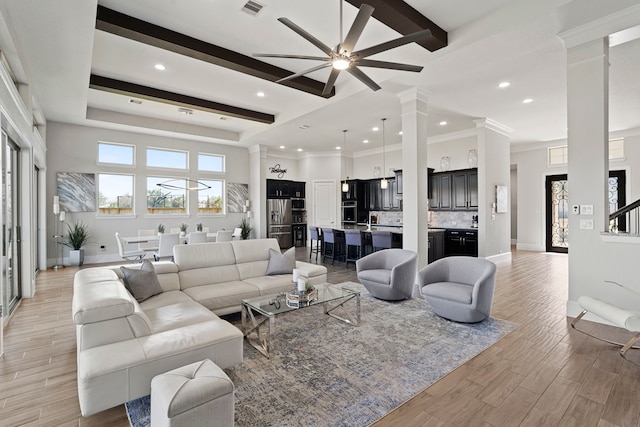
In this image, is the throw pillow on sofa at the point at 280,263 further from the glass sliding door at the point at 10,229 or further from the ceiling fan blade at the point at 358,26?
the glass sliding door at the point at 10,229

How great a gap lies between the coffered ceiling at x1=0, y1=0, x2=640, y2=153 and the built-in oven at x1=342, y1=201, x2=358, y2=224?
3564mm

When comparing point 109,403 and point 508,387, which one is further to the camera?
point 508,387

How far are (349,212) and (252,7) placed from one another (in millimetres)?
7994

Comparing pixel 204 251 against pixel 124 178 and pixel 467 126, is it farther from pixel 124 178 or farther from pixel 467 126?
pixel 467 126

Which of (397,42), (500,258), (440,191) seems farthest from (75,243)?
(500,258)

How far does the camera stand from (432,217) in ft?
30.6

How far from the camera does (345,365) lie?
2.70 meters

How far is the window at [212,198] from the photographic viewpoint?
9570 millimetres

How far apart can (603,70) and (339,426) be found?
4545 mm

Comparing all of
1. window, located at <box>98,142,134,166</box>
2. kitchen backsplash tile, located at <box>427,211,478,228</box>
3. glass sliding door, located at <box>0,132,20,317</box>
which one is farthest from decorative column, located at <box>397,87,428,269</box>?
window, located at <box>98,142,134,166</box>

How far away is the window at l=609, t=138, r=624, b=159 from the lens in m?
8.12

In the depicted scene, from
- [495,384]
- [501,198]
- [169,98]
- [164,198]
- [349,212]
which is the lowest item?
[495,384]

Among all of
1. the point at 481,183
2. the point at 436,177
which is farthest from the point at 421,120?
the point at 436,177

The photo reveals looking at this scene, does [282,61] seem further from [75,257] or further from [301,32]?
[75,257]
